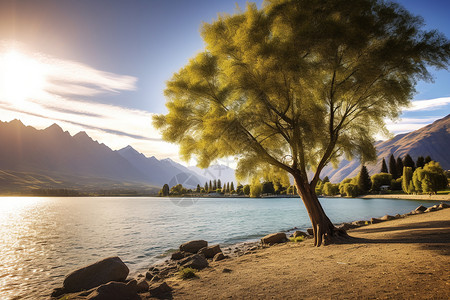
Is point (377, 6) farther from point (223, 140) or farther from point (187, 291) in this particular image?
point (187, 291)

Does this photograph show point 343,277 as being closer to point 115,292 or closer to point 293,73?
point 115,292

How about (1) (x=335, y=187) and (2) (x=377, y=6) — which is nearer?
(2) (x=377, y=6)

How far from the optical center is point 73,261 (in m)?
16.3

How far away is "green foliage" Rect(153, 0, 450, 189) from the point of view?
10398 mm

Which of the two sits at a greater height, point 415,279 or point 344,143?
point 344,143

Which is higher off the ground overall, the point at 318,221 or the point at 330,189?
the point at 318,221

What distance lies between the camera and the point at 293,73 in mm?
10289

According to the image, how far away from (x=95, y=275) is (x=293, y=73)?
12.2 metres

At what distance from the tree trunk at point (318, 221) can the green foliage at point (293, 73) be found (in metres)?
0.74

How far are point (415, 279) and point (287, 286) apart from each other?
→ 3.15 m

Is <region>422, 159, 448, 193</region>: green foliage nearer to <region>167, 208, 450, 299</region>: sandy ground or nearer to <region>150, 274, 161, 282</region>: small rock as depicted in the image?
<region>167, 208, 450, 299</region>: sandy ground

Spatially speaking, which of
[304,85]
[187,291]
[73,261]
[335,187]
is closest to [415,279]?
[187,291]

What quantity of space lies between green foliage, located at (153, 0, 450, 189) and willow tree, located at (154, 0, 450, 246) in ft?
0.15

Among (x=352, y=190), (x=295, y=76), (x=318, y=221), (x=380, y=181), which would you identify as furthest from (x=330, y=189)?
(x=295, y=76)
